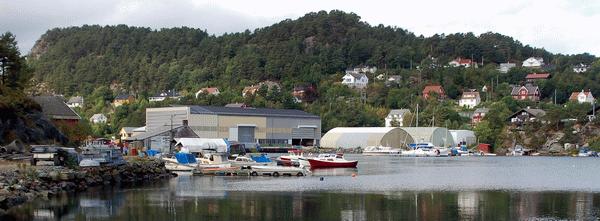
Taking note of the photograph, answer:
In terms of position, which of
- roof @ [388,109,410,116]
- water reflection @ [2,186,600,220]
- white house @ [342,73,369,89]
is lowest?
water reflection @ [2,186,600,220]

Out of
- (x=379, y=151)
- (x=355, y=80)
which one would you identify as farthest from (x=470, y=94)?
(x=379, y=151)

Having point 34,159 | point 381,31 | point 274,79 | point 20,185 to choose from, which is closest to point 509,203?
point 20,185

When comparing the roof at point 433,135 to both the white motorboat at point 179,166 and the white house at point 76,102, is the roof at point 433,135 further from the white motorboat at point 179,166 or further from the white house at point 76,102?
the white house at point 76,102

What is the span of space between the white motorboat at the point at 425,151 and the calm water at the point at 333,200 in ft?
167

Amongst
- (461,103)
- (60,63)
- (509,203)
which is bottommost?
(509,203)

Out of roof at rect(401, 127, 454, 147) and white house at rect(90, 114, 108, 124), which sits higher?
white house at rect(90, 114, 108, 124)

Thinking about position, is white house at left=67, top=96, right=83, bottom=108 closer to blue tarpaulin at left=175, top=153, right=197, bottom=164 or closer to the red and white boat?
the red and white boat

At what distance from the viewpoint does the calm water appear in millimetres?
28250

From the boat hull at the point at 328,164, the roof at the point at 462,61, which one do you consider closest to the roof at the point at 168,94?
the roof at the point at 462,61

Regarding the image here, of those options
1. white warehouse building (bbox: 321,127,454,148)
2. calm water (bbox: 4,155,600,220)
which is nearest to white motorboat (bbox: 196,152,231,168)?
calm water (bbox: 4,155,600,220)

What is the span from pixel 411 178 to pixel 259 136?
52.7 metres

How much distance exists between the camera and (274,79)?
15688cm

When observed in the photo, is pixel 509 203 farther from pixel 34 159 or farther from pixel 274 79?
pixel 274 79

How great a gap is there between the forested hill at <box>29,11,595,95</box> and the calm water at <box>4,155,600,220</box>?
344 feet
